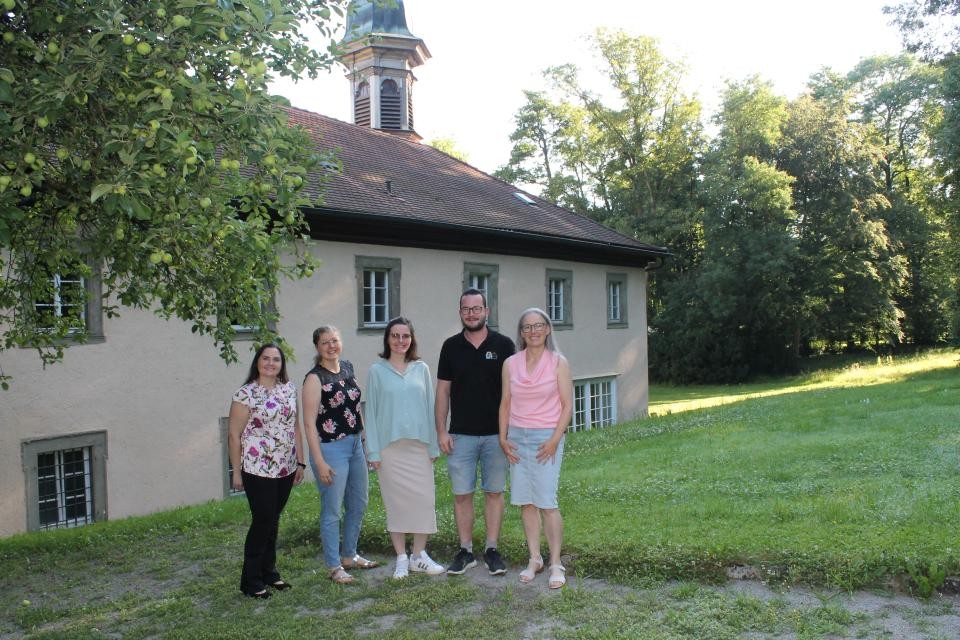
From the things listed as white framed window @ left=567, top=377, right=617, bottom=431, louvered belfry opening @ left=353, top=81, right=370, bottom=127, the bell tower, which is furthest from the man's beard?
louvered belfry opening @ left=353, top=81, right=370, bottom=127

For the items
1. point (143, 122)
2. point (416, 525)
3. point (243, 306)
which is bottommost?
point (416, 525)

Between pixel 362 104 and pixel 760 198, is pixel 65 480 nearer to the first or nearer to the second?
pixel 362 104

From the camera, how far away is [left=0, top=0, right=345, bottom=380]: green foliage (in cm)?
433

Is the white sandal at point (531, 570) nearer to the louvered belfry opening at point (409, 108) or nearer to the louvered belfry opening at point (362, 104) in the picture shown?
the louvered belfry opening at point (409, 108)

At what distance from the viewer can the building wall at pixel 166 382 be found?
10797 mm

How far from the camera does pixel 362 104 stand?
2675cm

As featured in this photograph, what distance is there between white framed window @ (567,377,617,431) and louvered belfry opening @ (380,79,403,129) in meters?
10.6

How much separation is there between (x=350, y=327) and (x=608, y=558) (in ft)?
31.6

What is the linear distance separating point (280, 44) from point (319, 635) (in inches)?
146

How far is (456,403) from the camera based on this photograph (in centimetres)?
603

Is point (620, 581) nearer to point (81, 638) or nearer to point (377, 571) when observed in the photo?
point (377, 571)

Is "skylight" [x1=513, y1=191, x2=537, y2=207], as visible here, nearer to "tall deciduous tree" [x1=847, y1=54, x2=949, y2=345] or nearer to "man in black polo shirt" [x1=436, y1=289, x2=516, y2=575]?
"man in black polo shirt" [x1=436, y1=289, x2=516, y2=575]

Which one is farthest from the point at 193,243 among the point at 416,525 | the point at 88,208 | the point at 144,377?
the point at 144,377

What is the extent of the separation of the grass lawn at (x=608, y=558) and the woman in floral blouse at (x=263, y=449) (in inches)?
14.3
